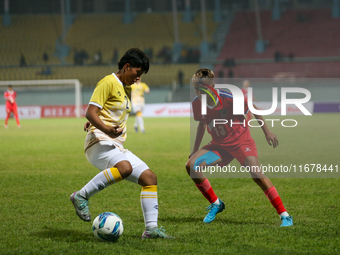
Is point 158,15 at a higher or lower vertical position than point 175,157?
higher

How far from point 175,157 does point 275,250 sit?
6796 mm

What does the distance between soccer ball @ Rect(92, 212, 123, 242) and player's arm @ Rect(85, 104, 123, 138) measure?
0.80m

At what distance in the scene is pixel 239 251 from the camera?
385 cm

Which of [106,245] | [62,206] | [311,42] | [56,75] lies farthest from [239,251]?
[311,42]

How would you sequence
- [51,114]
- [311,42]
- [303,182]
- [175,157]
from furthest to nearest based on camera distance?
[311,42] < [51,114] < [175,157] < [303,182]

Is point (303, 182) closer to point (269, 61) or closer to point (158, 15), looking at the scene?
point (269, 61)

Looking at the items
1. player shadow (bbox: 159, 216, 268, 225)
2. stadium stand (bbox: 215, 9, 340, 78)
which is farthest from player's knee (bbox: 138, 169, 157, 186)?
stadium stand (bbox: 215, 9, 340, 78)

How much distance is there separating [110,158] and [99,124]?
39 cm

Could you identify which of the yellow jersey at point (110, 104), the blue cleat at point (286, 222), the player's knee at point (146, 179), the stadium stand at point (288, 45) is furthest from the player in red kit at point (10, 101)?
the stadium stand at point (288, 45)

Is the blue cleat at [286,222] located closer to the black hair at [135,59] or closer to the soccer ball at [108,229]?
the soccer ball at [108,229]

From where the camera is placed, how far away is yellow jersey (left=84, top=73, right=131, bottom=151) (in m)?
4.14

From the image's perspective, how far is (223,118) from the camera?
504 cm

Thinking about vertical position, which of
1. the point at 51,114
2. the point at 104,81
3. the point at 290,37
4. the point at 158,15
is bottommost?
the point at 51,114

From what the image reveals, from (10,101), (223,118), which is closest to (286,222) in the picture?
(223,118)
